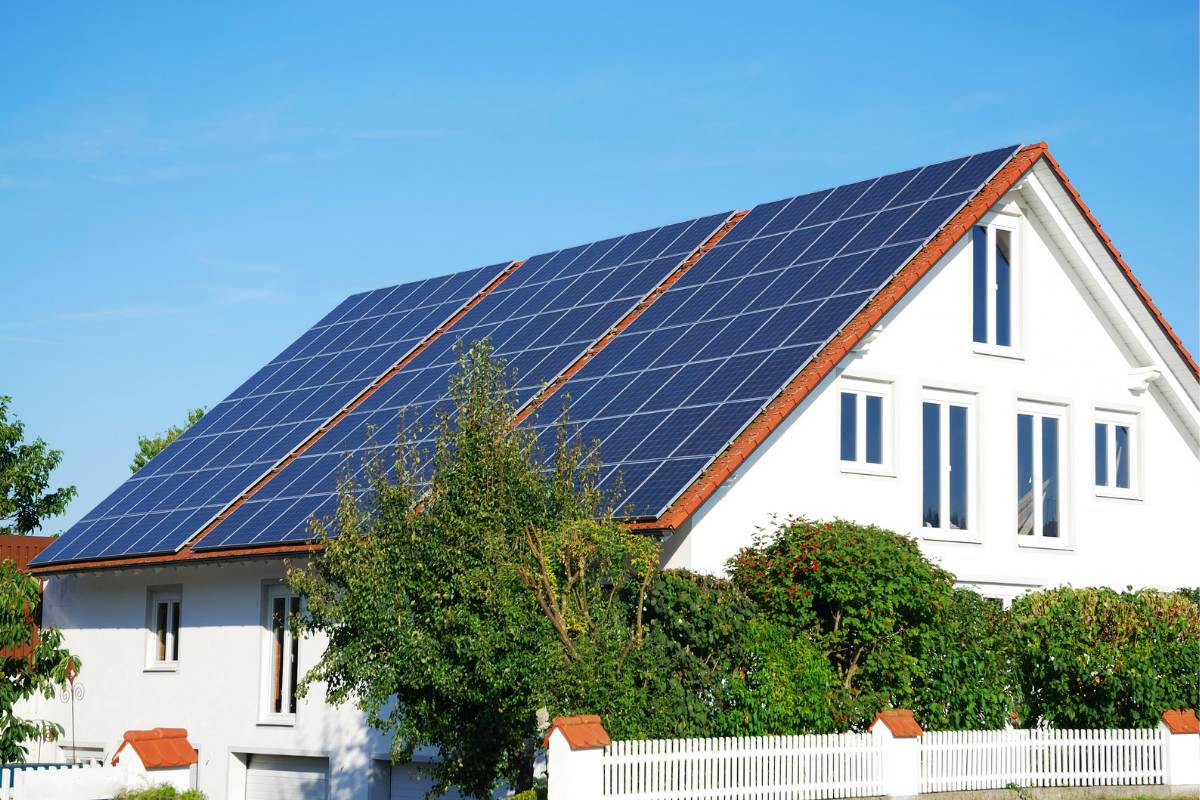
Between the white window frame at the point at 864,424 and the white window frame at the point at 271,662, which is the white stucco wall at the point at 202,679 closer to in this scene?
the white window frame at the point at 271,662

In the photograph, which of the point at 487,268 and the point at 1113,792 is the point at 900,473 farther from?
the point at 487,268

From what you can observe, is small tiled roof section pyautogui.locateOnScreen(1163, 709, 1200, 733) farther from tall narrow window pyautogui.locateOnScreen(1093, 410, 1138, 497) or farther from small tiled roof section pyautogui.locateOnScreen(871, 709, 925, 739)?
tall narrow window pyautogui.locateOnScreen(1093, 410, 1138, 497)

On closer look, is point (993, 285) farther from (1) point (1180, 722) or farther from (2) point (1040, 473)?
(1) point (1180, 722)

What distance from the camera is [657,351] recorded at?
1001 inches

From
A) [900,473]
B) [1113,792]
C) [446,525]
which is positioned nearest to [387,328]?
[900,473]

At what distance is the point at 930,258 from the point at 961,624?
18.2ft

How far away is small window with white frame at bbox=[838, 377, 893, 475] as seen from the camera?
78.8 ft

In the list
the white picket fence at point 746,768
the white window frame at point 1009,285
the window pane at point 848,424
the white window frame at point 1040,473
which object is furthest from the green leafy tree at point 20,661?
the white window frame at point 1009,285

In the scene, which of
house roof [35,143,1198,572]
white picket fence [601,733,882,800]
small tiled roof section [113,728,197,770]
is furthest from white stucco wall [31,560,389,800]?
white picket fence [601,733,882,800]

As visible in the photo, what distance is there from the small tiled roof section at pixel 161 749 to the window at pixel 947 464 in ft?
37.5

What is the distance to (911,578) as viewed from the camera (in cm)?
2069

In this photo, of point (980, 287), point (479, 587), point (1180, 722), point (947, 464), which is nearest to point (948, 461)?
point (947, 464)

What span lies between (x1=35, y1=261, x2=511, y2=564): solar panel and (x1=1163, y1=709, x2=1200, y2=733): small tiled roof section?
15051 mm

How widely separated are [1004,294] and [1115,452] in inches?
136
